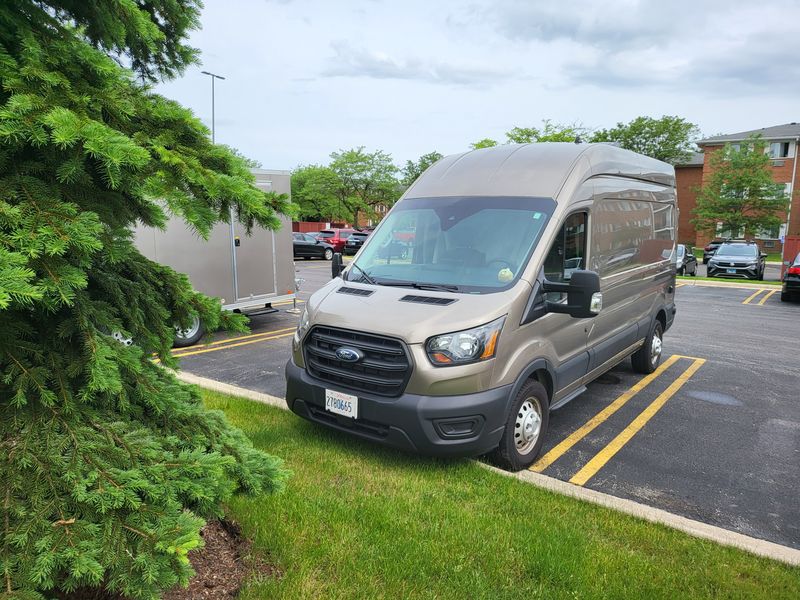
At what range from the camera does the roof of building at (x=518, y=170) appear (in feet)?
16.7

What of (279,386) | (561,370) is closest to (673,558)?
(561,370)

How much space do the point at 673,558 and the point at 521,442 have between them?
153 centimetres

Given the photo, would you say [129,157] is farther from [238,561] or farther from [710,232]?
[710,232]

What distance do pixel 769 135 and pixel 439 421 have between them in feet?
182

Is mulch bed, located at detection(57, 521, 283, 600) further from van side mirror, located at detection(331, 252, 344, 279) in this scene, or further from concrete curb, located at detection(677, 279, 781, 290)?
concrete curb, located at detection(677, 279, 781, 290)

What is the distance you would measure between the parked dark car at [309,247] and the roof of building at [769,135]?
36528 mm

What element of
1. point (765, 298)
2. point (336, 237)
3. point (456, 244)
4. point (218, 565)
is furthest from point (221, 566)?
point (336, 237)

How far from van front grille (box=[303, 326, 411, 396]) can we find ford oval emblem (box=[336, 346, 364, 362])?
0.01 metres

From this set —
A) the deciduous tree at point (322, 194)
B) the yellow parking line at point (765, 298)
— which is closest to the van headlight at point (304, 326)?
the yellow parking line at point (765, 298)

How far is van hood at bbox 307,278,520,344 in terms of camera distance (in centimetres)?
408

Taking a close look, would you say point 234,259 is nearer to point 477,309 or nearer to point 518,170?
point 518,170

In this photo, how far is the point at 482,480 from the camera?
4.11 m

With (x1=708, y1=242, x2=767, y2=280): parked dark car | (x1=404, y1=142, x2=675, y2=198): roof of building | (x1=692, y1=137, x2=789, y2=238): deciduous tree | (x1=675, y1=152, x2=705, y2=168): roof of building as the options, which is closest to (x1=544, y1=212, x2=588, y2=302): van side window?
(x1=404, y1=142, x2=675, y2=198): roof of building

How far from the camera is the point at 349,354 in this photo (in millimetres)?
4301
